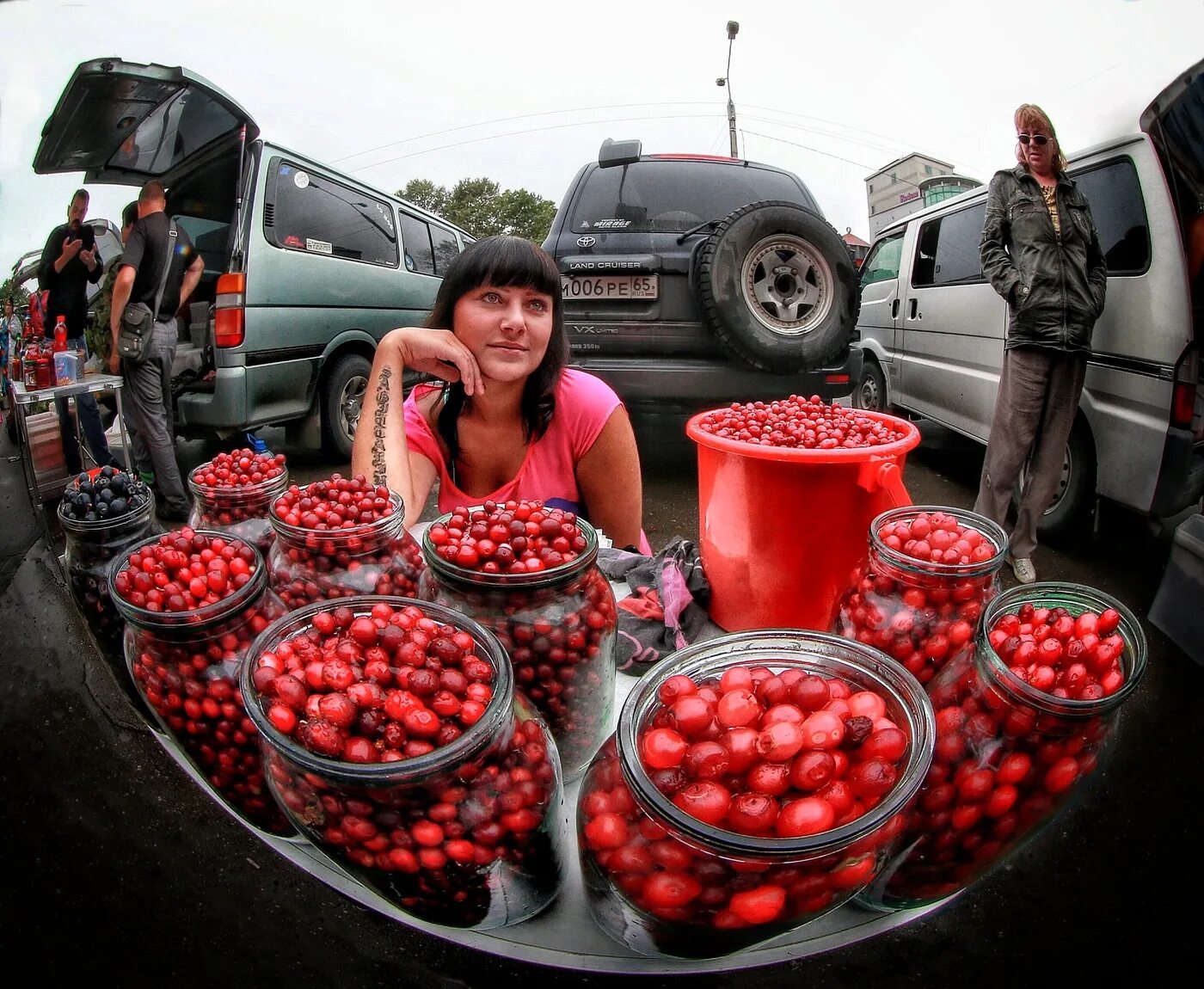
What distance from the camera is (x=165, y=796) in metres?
2.03

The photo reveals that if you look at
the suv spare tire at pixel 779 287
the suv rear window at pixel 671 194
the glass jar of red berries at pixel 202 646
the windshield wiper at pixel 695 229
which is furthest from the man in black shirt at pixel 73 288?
the windshield wiper at pixel 695 229

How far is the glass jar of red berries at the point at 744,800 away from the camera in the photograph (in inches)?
21.1

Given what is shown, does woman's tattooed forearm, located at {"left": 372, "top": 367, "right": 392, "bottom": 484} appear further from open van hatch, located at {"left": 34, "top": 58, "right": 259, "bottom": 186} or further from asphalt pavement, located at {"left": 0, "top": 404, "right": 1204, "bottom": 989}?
open van hatch, located at {"left": 34, "top": 58, "right": 259, "bottom": 186}

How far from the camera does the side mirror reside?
5.03ft

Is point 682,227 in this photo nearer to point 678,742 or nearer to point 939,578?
point 939,578

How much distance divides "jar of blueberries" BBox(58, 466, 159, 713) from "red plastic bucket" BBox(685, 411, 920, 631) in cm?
106

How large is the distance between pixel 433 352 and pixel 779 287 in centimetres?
133

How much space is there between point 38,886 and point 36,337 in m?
1.39

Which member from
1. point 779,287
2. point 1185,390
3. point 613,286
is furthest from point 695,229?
point 1185,390

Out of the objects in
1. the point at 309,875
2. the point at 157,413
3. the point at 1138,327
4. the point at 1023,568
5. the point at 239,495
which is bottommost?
the point at 309,875

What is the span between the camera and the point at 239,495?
1.17 meters

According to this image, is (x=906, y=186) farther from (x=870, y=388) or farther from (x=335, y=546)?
(x=870, y=388)

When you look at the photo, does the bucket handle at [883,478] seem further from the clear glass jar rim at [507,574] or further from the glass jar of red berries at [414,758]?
the glass jar of red berries at [414,758]

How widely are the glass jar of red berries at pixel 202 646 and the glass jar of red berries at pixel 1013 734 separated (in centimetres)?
76
